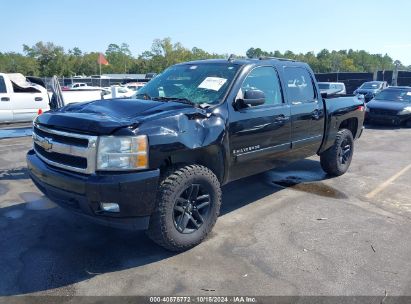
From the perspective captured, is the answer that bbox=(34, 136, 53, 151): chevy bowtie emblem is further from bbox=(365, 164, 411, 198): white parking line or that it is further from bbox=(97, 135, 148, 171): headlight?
bbox=(365, 164, 411, 198): white parking line

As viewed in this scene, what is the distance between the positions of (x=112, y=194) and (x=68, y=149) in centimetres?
64

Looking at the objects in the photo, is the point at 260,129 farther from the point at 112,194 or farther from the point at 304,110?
the point at 112,194

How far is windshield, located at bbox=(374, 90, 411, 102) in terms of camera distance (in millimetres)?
14562

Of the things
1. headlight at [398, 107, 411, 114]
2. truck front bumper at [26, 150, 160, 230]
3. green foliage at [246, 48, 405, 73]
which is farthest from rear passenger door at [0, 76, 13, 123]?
green foliage at [246, 48, 405, 73]

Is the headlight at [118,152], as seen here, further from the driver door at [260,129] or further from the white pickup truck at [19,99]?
the white pickup truck at [19,99]

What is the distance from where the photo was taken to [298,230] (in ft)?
15.0

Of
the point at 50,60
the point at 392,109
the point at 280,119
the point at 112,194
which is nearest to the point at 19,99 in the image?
the point at 280,119

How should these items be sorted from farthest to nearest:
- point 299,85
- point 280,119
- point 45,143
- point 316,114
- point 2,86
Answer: point 2,86
point 316,114
point 299,85
point 280,119
point 45,143

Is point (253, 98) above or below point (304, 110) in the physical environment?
above

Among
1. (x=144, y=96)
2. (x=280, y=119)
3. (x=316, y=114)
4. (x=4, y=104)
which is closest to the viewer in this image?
(x=144, y=96)

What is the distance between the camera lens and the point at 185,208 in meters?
3.96

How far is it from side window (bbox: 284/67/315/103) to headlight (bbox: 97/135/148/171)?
2670 millimetres

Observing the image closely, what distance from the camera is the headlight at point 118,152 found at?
3.43 meters

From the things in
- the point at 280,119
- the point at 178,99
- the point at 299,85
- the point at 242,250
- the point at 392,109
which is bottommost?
the point at 242,250
